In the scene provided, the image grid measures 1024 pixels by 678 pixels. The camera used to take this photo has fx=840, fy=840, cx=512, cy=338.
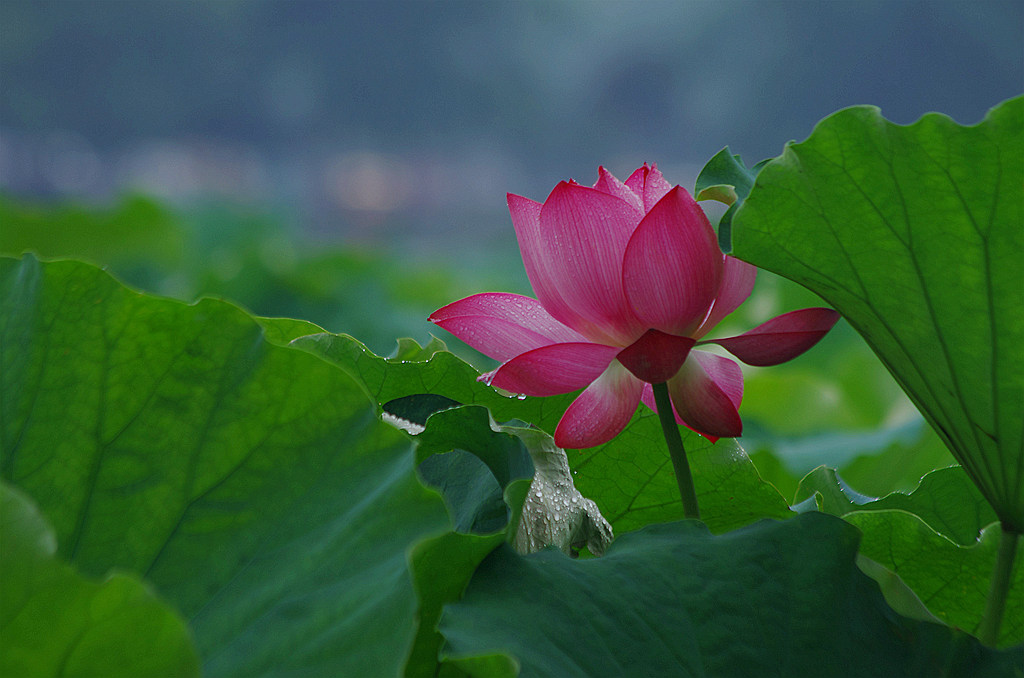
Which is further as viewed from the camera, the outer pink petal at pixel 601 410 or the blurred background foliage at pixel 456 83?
the blurred background foliage at pixel 456 83

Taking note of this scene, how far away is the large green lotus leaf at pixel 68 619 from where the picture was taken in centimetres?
20

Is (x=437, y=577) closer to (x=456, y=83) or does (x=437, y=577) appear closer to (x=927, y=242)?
(x=927, y=242)

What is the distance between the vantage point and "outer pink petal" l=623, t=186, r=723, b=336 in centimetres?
33

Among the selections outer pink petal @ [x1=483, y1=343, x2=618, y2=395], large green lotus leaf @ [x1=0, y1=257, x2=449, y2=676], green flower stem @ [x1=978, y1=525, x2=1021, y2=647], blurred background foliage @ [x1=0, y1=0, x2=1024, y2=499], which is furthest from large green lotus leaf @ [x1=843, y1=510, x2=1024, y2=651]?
blurred background foliage @ [x1=0, y1=0, x2=1024, y2=499]

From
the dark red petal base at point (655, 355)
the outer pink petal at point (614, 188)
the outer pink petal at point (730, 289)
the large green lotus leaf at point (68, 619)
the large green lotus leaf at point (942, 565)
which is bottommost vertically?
the large green lotus leaf at point (942, 565)

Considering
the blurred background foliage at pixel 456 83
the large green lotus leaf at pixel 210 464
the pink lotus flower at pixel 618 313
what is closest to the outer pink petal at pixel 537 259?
the pink lotus flower at pixel 618 313

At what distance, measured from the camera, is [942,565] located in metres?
0.40

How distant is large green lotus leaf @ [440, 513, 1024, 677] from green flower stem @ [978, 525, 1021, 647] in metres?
0.03

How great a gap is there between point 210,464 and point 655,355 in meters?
0.18

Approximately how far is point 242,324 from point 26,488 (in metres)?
0.09

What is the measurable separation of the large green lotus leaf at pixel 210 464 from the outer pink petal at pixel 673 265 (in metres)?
0.12

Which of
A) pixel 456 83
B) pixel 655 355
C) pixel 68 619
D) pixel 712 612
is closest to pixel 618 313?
pixel 655 355

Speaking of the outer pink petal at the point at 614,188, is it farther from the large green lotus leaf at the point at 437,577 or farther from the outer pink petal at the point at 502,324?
the large green lotus leaf at the point at 437,577

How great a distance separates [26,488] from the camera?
0.94 feet
